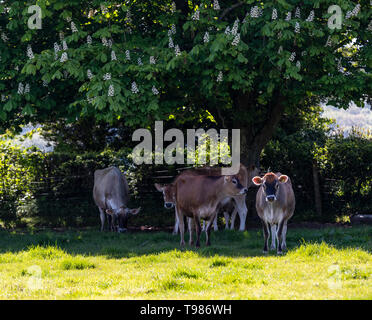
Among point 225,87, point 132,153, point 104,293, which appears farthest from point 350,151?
point 104,293

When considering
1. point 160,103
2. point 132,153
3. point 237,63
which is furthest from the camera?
point 132,153

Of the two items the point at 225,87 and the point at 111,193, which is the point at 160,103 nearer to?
the point at 225,87

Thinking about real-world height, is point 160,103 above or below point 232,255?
above

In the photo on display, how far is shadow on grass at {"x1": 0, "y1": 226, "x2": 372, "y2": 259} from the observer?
1241cm

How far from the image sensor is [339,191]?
19.6 metres

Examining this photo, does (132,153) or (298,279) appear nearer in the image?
(298,279)

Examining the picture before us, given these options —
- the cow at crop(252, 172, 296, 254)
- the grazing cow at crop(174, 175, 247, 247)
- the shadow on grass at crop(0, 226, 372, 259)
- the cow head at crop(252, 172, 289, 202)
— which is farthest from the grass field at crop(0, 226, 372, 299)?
the cow head at crop(252, 172, 289, 202)

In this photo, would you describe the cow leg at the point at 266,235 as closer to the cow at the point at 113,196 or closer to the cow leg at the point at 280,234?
the cow leg at the point at 280,234

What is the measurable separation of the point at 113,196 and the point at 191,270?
8.92 meters

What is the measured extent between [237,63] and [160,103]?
8.06 feet

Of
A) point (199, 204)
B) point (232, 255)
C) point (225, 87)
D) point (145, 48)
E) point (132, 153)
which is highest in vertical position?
point (145, 48)

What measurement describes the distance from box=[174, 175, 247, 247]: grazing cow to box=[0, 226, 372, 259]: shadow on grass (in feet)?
2.33

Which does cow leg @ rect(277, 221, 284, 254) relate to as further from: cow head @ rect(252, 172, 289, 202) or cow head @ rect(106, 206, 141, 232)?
cow head @ rect(106, 206, 141, 232)

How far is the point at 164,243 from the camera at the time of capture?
46.5 feet
